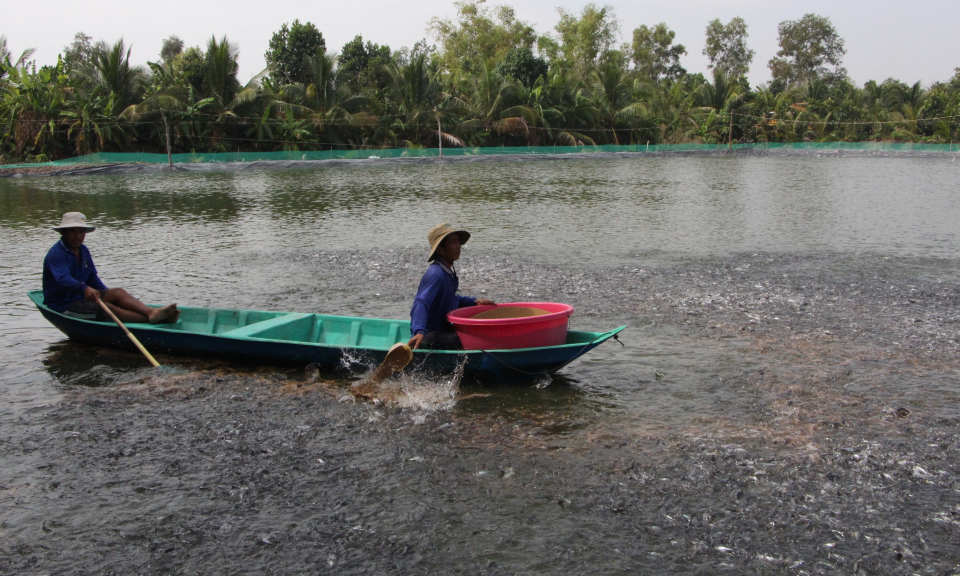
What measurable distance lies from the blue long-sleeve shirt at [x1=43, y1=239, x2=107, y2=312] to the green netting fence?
32.4 metres

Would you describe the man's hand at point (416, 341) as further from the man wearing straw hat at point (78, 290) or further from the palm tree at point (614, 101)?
the palm tree at point (614, 101)

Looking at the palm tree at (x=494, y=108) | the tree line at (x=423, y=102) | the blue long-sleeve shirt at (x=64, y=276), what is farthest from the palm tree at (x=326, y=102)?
the blue long-sleeve shirt at (x=64, y=276)

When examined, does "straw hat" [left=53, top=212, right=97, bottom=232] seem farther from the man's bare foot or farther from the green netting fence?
the green netting fence

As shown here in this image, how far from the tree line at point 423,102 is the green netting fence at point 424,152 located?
251cm

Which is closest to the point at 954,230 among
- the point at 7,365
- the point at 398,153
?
the point at 7,365

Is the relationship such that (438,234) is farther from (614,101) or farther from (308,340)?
(614,101)

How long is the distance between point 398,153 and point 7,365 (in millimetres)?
39512

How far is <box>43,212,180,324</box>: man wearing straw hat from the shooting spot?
27.1ft

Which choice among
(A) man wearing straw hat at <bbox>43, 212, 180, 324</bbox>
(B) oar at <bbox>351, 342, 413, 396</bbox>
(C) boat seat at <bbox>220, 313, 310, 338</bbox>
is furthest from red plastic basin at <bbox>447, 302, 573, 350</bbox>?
(A) man wearing straw hat at <bbox>43, 212, 180, 324</bbox>

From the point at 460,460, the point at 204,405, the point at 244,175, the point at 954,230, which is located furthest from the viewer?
the point at 244,175

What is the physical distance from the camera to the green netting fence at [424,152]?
38.2m

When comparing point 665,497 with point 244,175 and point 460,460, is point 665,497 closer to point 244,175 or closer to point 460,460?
point 460,460

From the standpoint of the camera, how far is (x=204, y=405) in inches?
279

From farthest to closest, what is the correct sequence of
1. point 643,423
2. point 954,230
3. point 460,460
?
point 954,230, point 643,423, point 460,460
